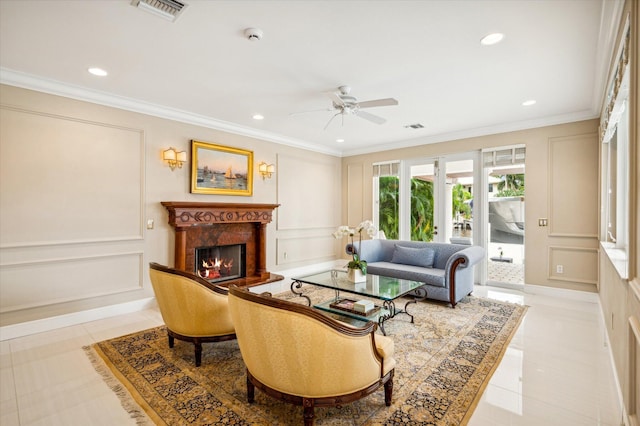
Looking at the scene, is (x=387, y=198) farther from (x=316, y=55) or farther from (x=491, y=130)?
(x=316, y=55)

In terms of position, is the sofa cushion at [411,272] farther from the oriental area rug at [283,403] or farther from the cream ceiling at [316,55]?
the cream ceiling at [316,55]

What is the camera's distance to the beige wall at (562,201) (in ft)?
14.6

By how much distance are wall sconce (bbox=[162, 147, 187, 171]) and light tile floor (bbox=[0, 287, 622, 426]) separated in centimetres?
216

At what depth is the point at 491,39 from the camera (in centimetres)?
258

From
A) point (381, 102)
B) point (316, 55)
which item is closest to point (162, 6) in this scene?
point (316, 55)

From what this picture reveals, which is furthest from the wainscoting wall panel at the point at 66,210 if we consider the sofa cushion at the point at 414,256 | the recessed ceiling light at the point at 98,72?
the sofa cushion at the point at 414,256

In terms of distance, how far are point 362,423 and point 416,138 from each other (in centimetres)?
526

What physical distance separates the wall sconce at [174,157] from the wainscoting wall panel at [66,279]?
1.32 metres

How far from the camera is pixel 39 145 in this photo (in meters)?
3.41

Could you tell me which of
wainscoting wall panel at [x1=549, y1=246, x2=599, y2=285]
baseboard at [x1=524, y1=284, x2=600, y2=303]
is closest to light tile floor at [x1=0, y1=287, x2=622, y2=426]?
baseboard at [x1=524, y1=284, x2=600, y2=303]

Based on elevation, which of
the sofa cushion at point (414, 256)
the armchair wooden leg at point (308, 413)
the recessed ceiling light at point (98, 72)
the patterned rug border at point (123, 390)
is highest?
the recessed ceiling light at point (98, 72)

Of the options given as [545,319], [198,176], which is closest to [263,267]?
[198,176]

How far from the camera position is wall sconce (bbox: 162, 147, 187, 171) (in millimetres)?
4341

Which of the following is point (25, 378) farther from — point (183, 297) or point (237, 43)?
point (237, 43)
